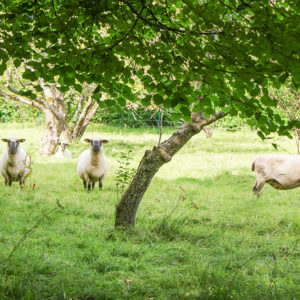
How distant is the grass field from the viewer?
4.16m

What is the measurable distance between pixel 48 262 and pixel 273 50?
11.4 feet

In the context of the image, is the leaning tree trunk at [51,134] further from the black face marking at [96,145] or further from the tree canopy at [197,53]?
the tree canopy at [197,53]

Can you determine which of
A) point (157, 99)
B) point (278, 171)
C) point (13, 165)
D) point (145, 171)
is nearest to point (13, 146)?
point (13, 165)

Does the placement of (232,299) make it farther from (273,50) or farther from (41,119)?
(41,119)

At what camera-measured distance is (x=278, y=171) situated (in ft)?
33.7

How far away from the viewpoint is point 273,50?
333 centimetres

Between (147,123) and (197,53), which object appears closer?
(197,53)

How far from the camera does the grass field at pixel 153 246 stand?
4.16 meters

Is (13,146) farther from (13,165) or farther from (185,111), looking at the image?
(185,111)

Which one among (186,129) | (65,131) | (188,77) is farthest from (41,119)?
(188,77)

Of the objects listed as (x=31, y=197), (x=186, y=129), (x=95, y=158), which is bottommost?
(x=31, y=197)

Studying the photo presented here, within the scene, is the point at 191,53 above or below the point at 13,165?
above

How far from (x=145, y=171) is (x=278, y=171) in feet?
16.7

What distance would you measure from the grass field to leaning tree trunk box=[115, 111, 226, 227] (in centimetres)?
30
